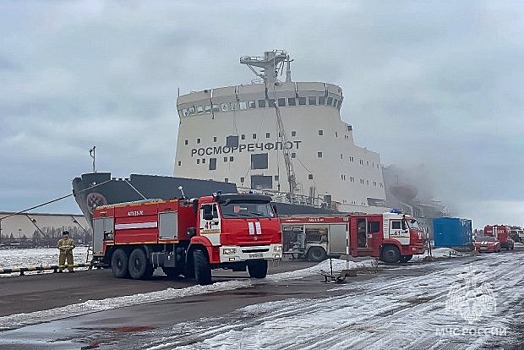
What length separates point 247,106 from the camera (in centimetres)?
4747

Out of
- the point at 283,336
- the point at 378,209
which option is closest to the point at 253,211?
the point at 283,336

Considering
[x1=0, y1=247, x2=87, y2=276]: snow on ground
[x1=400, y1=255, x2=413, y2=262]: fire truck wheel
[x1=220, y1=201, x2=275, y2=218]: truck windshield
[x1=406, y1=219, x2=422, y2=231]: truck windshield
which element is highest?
[x1=220, y1=201, x2=275, y2=218]: truck windshield

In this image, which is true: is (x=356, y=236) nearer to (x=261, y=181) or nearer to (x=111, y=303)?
(x=261, y=181)

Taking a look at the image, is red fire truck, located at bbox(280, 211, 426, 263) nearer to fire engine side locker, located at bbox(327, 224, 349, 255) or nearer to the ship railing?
fire engine side locker, located at bbox(327, 224, 349, 255)

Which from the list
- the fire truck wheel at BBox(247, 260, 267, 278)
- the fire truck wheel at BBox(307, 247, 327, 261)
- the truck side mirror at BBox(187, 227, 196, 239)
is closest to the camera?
the truck side mirror at BBox(187, 227, 196, 239)

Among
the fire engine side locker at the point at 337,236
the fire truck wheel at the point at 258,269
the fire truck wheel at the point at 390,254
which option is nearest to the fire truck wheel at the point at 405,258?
the fire truck wheel at the point at 390,254

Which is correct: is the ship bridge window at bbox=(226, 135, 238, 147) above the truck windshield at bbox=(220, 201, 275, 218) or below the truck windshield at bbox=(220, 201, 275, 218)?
above

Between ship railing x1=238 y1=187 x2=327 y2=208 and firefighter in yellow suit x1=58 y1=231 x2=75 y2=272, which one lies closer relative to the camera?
firefighter in yellow suit x1=58 y1=231 x2=75 y2=272

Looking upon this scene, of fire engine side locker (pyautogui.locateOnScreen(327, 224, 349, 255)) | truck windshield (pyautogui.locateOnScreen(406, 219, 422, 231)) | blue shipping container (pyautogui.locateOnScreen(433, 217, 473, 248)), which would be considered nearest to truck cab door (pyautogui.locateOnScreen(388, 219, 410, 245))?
truck windshield (pyautogui.locateOnScreen(406, 219, 422, 231))

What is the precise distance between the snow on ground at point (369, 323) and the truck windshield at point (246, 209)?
12.4 ft

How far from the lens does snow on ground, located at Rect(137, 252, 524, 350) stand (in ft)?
26.3
